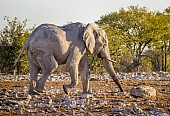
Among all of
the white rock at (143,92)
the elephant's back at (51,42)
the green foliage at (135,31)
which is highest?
the green foliage at (135,31)

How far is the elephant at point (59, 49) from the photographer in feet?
48.0

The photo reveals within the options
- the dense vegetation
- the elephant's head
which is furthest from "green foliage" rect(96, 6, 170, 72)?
the elephant's head

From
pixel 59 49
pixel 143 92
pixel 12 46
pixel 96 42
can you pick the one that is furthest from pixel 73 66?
pixel 12 46

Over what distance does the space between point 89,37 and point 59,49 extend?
4.58ft

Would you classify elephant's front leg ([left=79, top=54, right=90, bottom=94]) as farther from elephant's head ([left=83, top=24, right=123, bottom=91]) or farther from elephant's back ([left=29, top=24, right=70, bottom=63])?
elephant's back ([left=29, top=24, right=70, bottom=63])

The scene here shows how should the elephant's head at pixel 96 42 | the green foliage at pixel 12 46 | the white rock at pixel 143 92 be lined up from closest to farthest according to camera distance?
the white rock at pixel 143 92 < the elephant's head at pixel 96 42 < the green foliage at pixel 12 46

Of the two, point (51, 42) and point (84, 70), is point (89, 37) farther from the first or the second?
point (51, 42)

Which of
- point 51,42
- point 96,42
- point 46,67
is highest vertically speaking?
point 96,42

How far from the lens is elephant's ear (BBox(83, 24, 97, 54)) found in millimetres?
15343

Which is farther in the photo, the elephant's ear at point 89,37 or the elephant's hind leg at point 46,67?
the elephant's ear at point 89,37

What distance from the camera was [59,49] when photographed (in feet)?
48.4

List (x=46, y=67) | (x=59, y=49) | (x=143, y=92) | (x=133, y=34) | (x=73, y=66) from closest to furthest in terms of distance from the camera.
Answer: (x=143, y=92) < (x=46, y=67) < (x=59, y=49) < (x=73, y=66) < (x=133, y=34)

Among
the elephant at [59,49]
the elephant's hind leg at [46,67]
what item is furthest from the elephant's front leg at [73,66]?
the elephant's hind leg at [46,67]

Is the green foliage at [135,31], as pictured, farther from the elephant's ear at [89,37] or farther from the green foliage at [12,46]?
the elephant's ear at [89,37]
